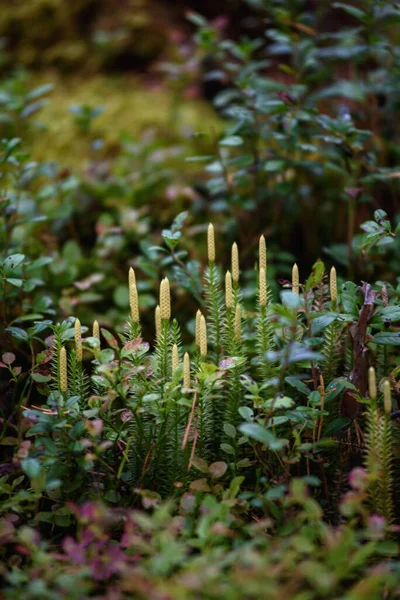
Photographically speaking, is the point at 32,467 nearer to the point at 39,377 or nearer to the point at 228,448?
the point at 39,377

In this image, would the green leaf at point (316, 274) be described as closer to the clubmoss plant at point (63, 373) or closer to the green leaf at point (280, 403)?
the green leaf at point (280, 403)

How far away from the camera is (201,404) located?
1.28 meters

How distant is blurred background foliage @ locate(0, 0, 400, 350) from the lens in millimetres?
1885

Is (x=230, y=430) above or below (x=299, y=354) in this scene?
below

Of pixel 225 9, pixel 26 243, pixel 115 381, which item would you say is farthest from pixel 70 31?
pixel 115 381

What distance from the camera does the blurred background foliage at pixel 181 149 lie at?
1.88 m

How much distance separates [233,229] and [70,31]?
197 centimetres

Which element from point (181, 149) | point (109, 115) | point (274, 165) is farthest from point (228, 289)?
point (109, 115)

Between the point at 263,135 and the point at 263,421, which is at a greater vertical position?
the point at 263,135

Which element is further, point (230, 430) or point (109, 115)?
point (109, 115)

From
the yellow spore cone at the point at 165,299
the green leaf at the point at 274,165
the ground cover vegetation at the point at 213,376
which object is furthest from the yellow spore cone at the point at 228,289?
the green leaf at the point at 274,165

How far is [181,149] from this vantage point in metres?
2.66

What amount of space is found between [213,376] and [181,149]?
173cm

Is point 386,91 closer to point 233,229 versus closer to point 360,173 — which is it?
point 360,173
